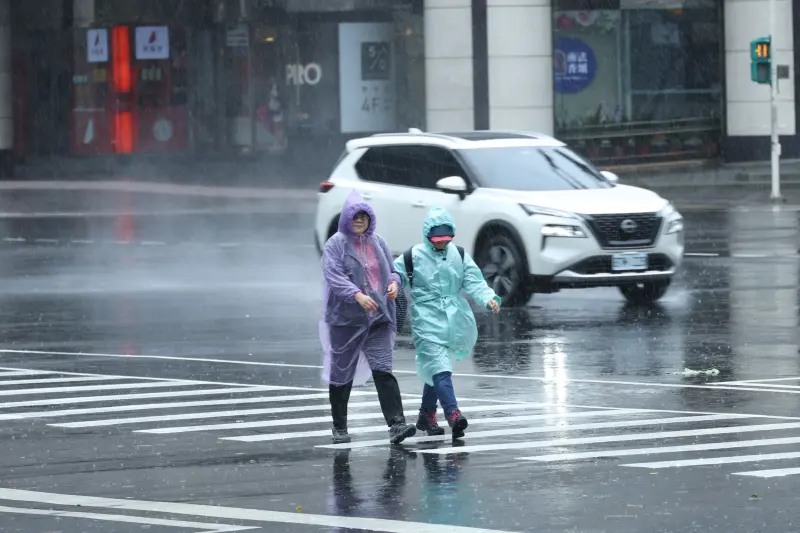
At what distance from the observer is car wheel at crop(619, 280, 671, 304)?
64.5 feet

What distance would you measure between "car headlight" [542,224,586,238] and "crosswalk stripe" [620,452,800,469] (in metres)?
8.63

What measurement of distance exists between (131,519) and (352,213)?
3.08m

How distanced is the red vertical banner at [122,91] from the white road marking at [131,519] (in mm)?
36138

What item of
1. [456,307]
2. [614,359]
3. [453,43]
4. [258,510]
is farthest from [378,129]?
[258,510]

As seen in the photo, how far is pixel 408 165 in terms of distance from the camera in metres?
20.9

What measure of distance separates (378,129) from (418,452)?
107 feet

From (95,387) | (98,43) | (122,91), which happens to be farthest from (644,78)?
(95,387)

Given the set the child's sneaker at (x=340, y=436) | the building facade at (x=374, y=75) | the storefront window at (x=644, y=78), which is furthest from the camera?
the storefront window at (x=644, y=78)

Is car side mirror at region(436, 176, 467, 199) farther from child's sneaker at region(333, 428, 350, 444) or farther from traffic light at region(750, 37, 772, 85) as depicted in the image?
traffic light at region(750, 37, 772, 85)

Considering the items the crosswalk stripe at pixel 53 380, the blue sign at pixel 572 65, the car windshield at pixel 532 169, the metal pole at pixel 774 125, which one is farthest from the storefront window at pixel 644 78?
the crosswalk stripe at pixel 53 380

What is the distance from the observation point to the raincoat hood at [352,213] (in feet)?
37.6

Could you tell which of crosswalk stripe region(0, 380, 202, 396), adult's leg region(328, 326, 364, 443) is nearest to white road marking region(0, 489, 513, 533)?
adult's leg region(328, 326, 364, 443)

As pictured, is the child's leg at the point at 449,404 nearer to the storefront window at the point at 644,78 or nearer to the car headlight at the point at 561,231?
the car headlight at the point at 561,231

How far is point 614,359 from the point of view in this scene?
1512 cm
